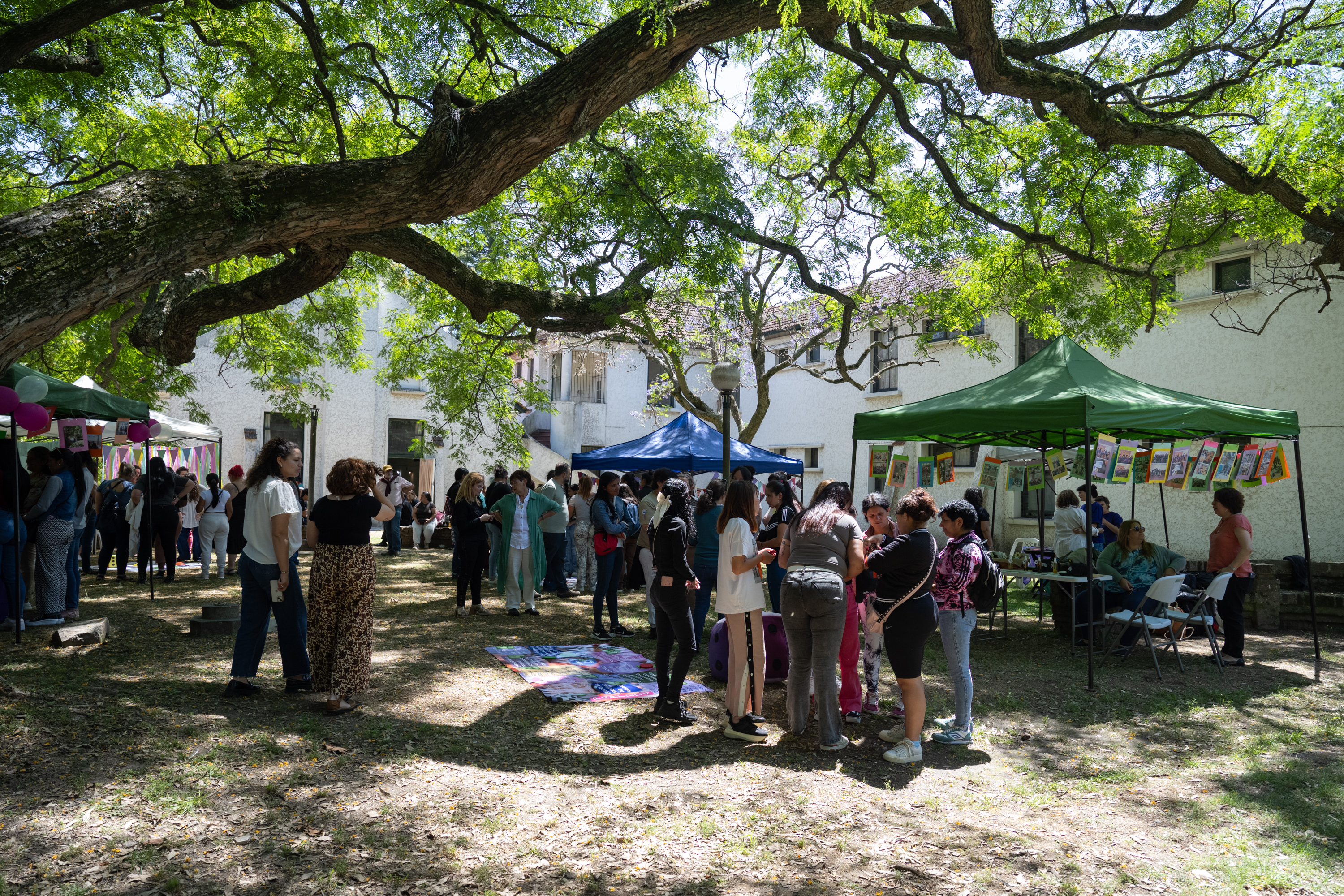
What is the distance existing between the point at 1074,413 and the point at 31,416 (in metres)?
9.24

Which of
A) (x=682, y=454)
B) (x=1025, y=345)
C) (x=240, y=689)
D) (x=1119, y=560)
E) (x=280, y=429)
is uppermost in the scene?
(x=1025, y=345)

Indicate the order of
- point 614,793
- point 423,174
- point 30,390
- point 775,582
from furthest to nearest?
point 775,582 < point 30,390 < point 423,174 < point 614,793

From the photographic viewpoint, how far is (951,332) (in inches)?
838

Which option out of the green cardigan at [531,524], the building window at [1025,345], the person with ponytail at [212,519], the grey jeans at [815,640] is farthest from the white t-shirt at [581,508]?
the building window at [1025,345]

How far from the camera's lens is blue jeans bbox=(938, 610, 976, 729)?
220 inches

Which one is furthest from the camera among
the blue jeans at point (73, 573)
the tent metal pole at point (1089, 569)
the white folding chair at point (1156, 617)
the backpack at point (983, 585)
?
the blue jeans at point (73, 573)

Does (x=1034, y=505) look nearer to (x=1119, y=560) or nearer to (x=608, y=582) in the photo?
(x=1119, y=560)

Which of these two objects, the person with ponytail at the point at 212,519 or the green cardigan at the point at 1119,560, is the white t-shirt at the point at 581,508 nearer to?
the person with ponytail at the point at 212,519

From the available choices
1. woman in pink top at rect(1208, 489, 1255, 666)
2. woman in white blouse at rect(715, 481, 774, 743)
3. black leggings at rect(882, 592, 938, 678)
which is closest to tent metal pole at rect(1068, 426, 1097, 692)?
woman in pink top at rect(1208, 489, 1255, 666)

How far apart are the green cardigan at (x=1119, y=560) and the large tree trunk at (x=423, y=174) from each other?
582cm

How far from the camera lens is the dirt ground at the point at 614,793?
11.8 feet

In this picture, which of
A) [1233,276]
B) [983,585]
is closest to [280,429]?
[1233,276]

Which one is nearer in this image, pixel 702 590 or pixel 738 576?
pixel 738 576

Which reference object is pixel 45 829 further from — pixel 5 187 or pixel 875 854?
pixel 5 187
